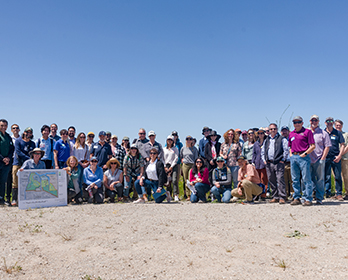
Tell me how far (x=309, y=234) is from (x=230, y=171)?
422 centimetres

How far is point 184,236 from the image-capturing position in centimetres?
531

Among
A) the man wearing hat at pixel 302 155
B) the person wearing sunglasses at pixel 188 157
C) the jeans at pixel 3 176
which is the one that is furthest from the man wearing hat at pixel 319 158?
the jeans at pixel 3 176

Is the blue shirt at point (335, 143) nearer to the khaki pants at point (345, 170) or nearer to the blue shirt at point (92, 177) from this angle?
the khaki pants at point (345, 170)

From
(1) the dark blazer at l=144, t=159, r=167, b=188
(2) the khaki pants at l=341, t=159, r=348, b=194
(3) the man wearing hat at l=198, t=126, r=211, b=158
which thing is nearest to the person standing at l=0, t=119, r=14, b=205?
→ (1) the dark blazer at l=144, t=159, r=167, b=188

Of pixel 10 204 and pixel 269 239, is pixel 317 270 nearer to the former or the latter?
pixel 269 239

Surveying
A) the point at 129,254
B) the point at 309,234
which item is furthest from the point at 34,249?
the point at 309,234

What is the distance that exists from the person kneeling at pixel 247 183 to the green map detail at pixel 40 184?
5512 mm

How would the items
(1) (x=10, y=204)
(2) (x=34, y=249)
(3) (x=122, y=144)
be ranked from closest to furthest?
1. (2) (x=34, y=249)
2. (1) (x=10, y=204)
3. (3) (x=122, y=144)

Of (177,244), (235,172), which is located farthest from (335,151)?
(177,244)

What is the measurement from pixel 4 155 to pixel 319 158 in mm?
9278

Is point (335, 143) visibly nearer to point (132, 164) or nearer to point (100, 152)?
point (132, 164)

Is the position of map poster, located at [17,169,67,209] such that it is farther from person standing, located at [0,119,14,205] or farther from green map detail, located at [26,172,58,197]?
person standing, located at [0,119,14,205]

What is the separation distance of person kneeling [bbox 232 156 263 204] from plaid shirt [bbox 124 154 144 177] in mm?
3189

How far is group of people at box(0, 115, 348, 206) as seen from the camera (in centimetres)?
882
